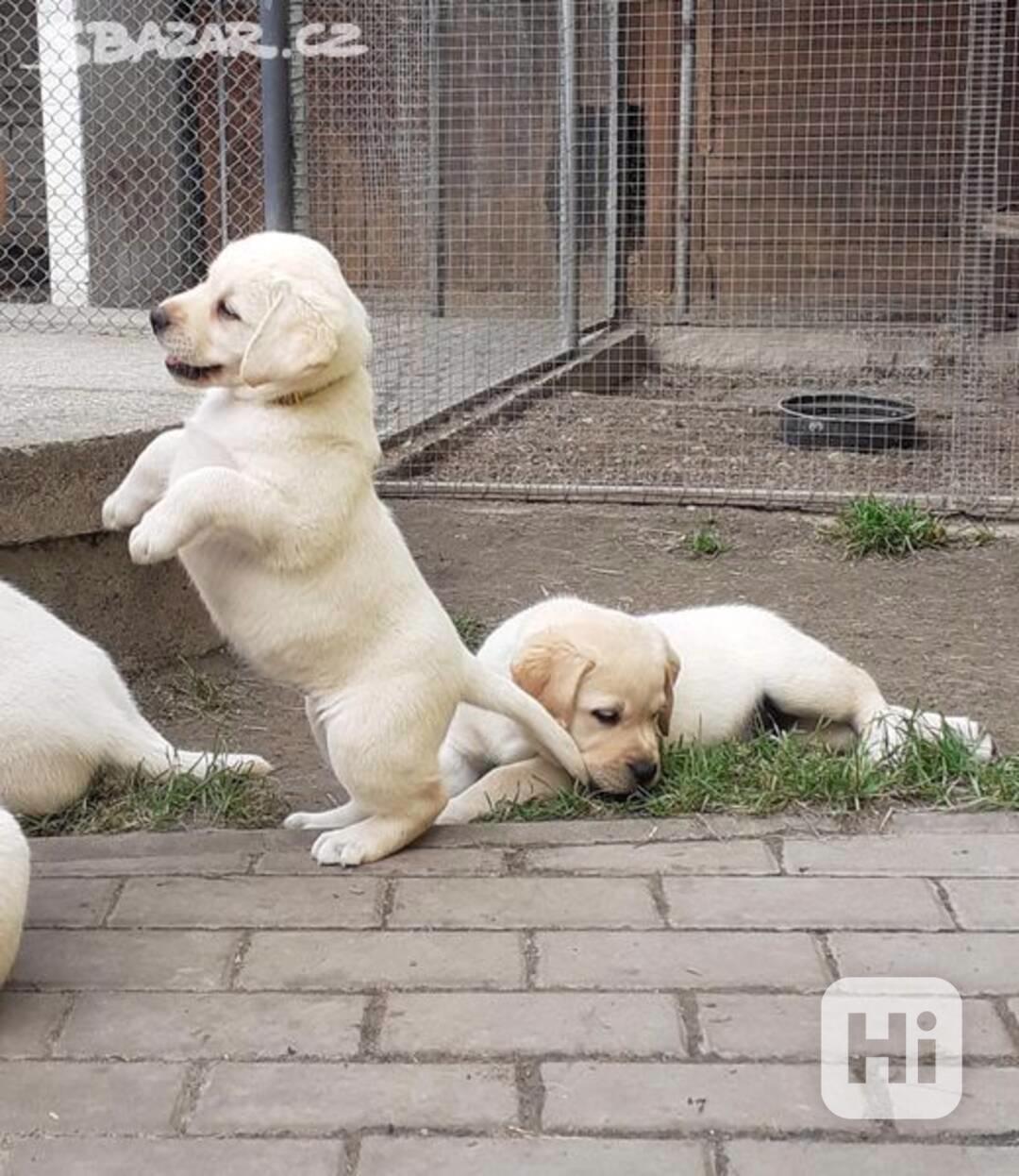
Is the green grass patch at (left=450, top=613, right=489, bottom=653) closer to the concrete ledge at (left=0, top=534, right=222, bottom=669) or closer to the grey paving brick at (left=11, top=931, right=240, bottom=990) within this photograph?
the concrete ledge at (left=0, top=534, right=222, bottom=669)

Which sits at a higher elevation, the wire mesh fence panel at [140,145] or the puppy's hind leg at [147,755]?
the wire mesh fence panel at [140,145]

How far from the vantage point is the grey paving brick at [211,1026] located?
8.52 ft

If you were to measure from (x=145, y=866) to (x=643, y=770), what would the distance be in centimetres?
107

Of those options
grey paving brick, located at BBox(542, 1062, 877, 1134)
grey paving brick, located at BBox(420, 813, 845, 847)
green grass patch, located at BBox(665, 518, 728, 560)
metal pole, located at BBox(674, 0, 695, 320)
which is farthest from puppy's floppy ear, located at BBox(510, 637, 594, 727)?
metal pole, located at BBox(674, 0, 695, 320)

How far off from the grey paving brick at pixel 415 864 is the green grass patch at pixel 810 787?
0.32 meters

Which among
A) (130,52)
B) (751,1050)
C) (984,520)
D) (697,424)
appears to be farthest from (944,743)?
(130,52)

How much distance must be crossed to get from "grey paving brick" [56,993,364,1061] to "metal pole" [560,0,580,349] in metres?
6.35

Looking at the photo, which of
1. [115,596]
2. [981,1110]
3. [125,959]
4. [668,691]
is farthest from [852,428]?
[981,1110]

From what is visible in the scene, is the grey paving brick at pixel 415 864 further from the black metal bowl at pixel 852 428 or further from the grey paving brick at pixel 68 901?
the black metal bowl at pixel 852 428

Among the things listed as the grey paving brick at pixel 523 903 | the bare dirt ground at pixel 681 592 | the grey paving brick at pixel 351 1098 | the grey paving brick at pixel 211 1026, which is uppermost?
the grey paving brick at pixel 351 1098

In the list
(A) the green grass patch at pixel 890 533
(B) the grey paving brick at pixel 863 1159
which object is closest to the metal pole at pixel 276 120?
(A) the green grass patch at pixel 890 533

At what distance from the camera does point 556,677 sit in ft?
12.5

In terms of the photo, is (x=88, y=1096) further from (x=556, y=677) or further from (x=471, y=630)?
(x=471, y=630)

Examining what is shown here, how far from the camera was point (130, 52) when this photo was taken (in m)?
8.88
